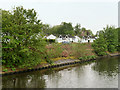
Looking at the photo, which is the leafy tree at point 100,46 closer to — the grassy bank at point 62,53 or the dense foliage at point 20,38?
the grassy bank at point 62,53

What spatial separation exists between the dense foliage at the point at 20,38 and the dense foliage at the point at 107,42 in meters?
31.5

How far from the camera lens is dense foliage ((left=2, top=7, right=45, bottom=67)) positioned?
27.3m

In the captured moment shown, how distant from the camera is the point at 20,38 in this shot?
2847 centimetres

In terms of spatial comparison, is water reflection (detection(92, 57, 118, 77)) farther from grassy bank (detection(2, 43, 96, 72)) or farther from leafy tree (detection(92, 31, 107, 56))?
leafy tree (detection(92, 31, 107, 56))

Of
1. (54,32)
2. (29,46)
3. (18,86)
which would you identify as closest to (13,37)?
(29,46)

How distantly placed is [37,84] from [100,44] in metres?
39.2

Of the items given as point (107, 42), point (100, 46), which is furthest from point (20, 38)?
point (107, 42)

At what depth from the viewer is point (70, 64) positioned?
40.1 meters

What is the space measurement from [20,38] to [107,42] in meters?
43.7

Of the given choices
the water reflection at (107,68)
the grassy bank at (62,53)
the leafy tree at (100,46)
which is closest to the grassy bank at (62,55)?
the grassy bank at (62,53)

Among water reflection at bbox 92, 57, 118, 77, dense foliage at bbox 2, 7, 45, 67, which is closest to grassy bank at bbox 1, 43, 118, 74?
dense foliage at bbox 2, 7, 45, 67

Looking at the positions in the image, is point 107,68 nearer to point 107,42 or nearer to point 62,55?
point 62,55

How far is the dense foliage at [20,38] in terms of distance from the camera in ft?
89.7

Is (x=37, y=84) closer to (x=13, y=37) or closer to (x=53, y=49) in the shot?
(x=13, y=37)
